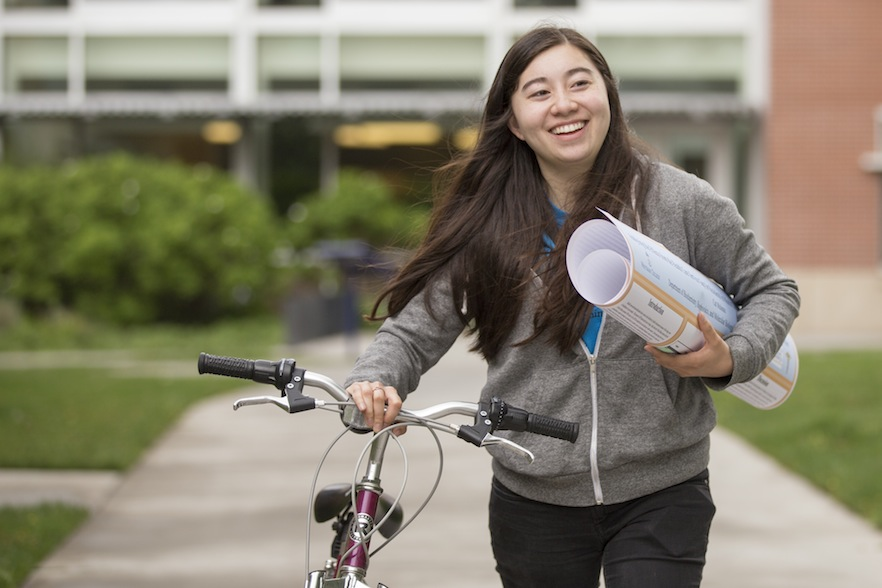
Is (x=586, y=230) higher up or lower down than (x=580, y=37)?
lower down

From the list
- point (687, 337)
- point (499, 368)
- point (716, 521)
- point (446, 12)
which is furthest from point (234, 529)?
point (446, 12)

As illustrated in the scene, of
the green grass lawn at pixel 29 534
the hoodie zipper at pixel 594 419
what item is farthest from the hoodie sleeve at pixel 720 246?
the green grass lawn at pixel 29 534

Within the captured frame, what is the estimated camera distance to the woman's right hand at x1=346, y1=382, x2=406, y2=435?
2.97 metres

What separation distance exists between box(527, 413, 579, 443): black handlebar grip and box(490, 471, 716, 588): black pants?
1.53ft

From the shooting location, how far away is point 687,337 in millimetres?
2900

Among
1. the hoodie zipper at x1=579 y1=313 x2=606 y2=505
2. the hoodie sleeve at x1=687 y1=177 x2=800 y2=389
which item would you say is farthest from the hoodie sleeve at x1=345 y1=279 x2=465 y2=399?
the hoodie sleeve at x1=687 y1=177 x2=800 y2=389

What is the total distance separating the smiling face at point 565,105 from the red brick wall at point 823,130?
54.1 feet

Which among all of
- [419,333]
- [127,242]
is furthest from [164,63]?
[419,333]

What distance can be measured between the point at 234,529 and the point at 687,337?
4.66 meters

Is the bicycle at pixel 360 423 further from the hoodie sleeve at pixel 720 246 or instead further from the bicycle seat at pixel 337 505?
the hoodie sleeve at pixel 720 246

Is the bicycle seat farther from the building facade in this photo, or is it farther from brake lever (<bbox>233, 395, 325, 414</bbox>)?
the building facade

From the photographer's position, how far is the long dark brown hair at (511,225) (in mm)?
3311

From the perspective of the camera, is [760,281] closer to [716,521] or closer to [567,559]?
[567,559]

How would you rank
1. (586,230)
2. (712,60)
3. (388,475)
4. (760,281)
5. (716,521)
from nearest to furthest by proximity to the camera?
1. (586,230)
2. (760,281)
3. (716,521)
4. (388,475)
5. (712,60)
